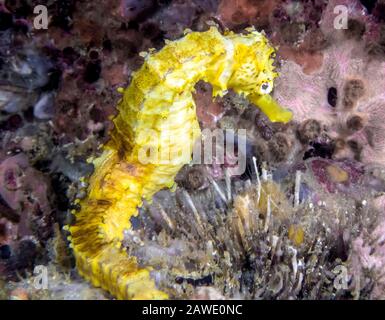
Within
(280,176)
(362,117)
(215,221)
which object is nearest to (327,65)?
(362,117)

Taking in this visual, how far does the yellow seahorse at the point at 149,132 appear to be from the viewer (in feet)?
8.20

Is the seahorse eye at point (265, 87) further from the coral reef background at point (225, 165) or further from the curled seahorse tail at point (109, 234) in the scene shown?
the curled seahorse tail at point (109, 234)

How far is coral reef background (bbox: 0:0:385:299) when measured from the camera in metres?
2.71

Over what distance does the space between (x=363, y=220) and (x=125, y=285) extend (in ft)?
5.49

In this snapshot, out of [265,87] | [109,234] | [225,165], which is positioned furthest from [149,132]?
[225,165]

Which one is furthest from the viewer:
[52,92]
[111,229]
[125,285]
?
[52,92]

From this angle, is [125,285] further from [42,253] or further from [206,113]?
[206,113]

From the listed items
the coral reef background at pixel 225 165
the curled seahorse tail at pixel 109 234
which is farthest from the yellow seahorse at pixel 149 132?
the coral reef background at pixel 225 165

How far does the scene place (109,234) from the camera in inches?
106

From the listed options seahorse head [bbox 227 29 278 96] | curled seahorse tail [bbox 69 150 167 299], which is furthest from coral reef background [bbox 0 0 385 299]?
seahorse head [bbox 227 29 278 96]

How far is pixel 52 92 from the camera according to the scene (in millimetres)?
3100

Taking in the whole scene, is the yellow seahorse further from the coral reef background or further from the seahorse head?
the coral reef background

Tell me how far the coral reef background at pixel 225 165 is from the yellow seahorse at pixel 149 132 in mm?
221

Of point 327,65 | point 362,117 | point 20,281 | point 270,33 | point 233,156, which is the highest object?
point 270,33
